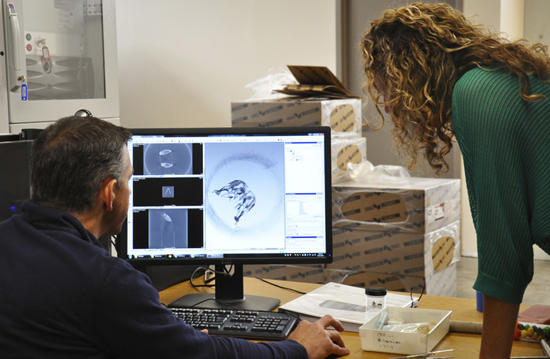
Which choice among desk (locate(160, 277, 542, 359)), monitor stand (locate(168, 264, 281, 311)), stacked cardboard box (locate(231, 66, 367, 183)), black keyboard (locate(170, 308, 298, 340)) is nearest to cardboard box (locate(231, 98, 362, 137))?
stacked cardboard box (locate(231, 66, 367, 183))

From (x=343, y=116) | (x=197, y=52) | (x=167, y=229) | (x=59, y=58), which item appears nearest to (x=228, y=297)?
(x=167, y=229)

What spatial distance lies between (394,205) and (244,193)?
3.76 ft

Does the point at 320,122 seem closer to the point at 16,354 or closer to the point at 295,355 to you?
the point at 295,355

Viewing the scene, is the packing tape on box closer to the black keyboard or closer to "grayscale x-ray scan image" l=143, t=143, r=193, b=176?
"grayscale x-ray scan image" l=143, t=143, r=193, b=176

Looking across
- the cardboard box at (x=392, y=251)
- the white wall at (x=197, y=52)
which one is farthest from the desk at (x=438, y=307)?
the white wall at (x=197, y=52)

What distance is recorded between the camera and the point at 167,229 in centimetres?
163

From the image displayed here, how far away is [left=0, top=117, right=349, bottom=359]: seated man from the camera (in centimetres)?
98

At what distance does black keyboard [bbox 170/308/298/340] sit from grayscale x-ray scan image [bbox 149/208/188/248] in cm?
17

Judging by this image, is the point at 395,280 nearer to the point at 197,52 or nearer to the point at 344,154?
the point at 344,154

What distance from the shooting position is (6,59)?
2102 mm

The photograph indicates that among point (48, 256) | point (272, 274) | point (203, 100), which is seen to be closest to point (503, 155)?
point (48, 256)

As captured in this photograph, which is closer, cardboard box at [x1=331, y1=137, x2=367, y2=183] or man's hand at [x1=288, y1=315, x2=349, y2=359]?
man's hand at [x1=288, y1=315, x2=349, y2=359]

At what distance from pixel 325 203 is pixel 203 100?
2.02 m

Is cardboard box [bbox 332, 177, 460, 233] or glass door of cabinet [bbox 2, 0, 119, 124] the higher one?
glass door of cabinet [bbox 2, 0, 119, 124]
